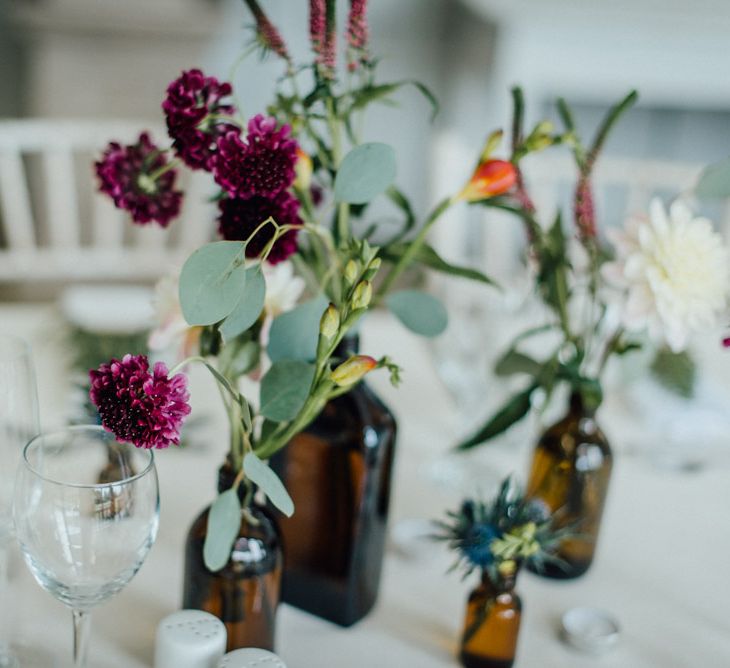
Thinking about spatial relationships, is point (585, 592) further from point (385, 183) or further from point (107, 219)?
point (107, 219)

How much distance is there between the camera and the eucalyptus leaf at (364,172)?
0.57 m

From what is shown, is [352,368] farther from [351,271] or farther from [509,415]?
[509,415]

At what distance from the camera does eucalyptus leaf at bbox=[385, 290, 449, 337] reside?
26.5 inches

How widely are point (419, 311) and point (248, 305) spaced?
7.6 inches

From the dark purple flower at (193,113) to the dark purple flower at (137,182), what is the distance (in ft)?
0.14

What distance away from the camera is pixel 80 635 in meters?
0.57

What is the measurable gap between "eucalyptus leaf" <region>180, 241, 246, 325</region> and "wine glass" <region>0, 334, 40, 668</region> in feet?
0.72

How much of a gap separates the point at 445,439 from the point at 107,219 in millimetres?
865

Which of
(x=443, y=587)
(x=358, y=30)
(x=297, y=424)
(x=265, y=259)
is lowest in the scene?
(x=443, y=587)

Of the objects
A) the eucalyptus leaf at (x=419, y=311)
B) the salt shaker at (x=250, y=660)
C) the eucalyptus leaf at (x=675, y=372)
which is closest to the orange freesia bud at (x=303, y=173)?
the eucalyptus leaf at (x=419, y=311)

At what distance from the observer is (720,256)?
Answer: 69 centimetres

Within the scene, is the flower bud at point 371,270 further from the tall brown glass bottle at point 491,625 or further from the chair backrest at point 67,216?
the chair backrest at point 67,216

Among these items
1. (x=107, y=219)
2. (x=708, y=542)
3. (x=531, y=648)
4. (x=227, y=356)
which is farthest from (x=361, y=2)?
(x=107, y=219)

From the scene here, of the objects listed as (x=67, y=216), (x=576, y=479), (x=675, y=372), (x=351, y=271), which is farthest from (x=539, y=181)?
(x=351, y=271)
